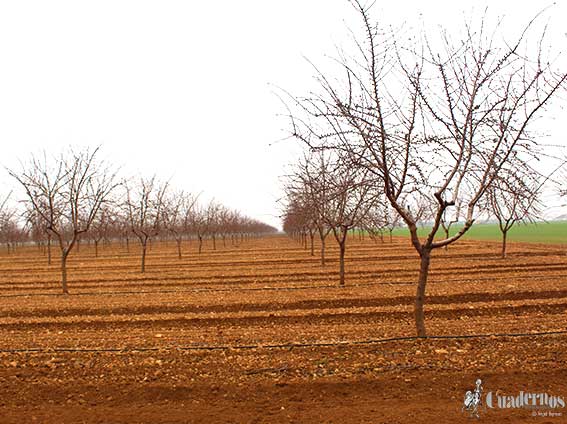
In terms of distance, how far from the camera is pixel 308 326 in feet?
27.2

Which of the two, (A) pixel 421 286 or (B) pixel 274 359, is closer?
(B) pixel 274 359

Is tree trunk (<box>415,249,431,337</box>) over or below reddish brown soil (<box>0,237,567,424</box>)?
over

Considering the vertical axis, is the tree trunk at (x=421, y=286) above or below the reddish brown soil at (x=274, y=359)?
above

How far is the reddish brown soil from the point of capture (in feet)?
14.7

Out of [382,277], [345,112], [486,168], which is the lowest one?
[382,277]

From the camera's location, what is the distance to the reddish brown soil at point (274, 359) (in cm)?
449

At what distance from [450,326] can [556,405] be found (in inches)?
134

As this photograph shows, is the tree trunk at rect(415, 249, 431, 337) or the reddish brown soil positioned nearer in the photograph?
the reddish brown soil

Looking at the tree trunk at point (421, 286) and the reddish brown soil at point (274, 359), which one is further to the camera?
the tree trunk at point (421, 286)

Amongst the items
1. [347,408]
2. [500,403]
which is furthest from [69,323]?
[500,403]

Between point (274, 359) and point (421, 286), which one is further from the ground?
point (421, 286)

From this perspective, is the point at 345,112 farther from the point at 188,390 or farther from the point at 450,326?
the point at 450,326

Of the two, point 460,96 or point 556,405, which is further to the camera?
point 460,96

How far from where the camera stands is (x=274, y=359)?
18.9 ft
